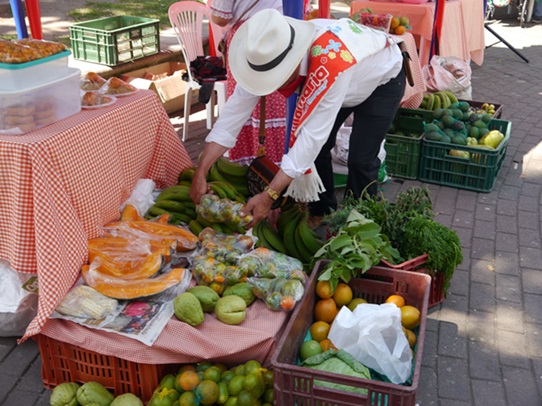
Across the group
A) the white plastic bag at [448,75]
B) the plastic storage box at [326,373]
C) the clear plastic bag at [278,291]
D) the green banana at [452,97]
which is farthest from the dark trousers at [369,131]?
the white plastic bag at [448,75]

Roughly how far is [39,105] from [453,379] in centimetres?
258

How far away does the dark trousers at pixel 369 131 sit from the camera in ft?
12.5

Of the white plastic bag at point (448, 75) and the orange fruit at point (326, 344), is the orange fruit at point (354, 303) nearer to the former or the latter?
the orange fruit at point (326, 344)

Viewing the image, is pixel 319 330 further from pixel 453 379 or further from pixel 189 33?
pixel 189 33

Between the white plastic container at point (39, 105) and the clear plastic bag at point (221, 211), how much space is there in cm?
90

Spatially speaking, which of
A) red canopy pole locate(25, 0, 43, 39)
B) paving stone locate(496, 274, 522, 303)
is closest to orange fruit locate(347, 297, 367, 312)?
paving stone locate(496, 274, 522, 303)

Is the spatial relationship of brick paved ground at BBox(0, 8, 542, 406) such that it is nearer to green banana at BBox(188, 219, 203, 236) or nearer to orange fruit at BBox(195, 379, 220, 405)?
orange fruit at BBox(195, 379, 220, 405)

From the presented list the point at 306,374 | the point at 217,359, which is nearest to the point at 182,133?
the point at 217,359

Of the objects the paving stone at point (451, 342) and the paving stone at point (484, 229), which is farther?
the paving stone at point (484, 229)

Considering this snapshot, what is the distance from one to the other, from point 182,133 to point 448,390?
424 cm

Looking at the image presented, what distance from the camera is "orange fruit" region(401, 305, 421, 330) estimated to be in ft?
9.93

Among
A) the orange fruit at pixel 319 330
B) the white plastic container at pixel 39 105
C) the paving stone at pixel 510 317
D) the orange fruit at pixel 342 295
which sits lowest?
the paving stone at pixel 510 317

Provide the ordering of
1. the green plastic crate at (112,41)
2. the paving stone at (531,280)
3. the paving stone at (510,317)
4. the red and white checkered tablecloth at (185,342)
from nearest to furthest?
the red and white checkered tablecloth at (185,342) → the paving stone at (510,317) → the paving stone at (531,280) → the green plastic crate at (112,41)

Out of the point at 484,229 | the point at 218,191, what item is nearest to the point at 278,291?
the point at 218,191
